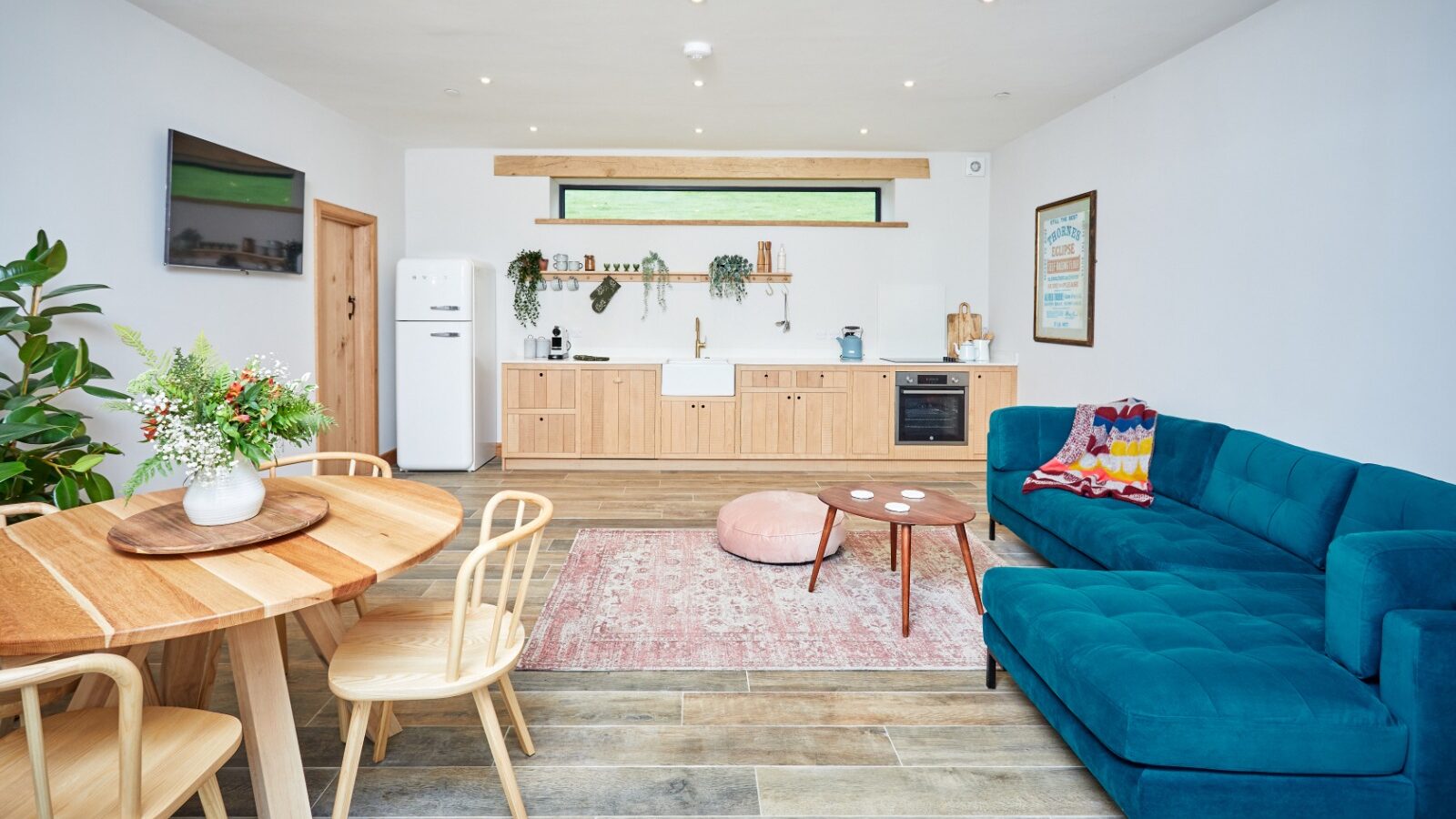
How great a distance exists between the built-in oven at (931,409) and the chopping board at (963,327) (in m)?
0.50

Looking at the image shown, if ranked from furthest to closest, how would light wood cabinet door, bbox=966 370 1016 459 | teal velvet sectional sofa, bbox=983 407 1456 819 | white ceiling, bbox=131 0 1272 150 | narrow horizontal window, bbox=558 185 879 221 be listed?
narrow horizontal window, bbox=558 185 879 221, light wood cabinet door, bbox=966 370 1016 459, white ceiling, bbox=131 0 1272 150, teal velvet sectional sofa, bbox=983 407 1456 819

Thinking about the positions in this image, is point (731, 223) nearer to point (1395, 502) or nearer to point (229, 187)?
point (229, 187)

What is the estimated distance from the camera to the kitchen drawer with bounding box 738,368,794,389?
6348 mm

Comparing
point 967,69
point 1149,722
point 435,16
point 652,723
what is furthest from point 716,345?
point 1149,722

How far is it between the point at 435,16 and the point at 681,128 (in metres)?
2.38

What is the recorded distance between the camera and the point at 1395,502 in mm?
2428

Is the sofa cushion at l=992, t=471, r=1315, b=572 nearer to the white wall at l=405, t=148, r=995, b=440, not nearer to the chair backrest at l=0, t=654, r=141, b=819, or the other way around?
the chair backrest at l=0, t=654, r=141, b=819

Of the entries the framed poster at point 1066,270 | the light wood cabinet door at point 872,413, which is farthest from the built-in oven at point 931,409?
the framed poster at point 1066,270

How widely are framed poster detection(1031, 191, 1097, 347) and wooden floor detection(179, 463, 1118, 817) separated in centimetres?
320

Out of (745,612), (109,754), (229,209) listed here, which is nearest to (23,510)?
(109,754)

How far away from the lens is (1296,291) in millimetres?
3316

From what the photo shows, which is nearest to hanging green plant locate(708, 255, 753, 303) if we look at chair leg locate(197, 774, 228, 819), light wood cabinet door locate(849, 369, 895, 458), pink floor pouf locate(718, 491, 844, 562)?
light wood cabinet door locate(849, 369, 895, 458)

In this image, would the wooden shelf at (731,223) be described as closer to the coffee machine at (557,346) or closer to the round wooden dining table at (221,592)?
the coffee machine at (557,346)

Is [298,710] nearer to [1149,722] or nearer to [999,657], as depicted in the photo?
[999,657]
